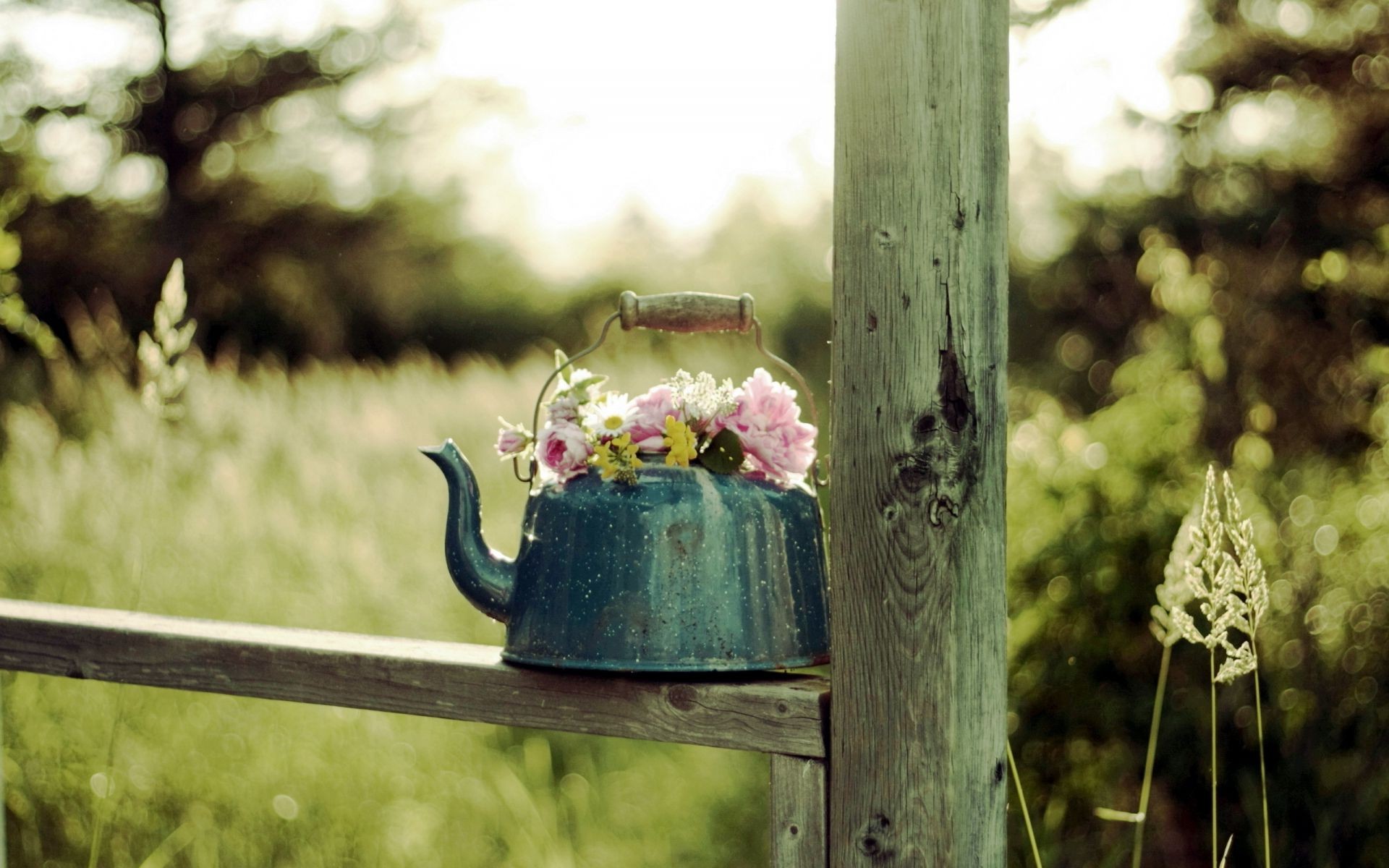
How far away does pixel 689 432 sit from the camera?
123cm

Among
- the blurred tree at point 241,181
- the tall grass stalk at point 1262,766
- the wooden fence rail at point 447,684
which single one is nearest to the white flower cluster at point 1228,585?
the tall grass stalk at point 1262,766

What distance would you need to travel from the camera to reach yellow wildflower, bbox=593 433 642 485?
120cm

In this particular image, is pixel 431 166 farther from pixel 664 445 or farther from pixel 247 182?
pixel 664 445

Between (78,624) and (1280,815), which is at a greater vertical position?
(78,624)

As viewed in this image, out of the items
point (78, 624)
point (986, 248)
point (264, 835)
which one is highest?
point (986, 248)

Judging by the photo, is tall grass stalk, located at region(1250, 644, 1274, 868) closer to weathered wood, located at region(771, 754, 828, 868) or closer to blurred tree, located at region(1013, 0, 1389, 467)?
weathered wood, located at region(771, 754, 828, 868)

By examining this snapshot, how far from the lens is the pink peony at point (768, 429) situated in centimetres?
125

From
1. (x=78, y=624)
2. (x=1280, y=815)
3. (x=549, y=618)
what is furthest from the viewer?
(x=1280, y=815)

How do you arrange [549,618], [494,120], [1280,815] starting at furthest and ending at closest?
[494,120] < [1280,815] < [549,618]

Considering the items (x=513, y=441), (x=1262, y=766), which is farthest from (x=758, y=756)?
(x=513, y=441)

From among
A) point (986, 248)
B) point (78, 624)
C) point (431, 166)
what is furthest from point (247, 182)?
point (986, 248)

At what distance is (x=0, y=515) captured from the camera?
344cm

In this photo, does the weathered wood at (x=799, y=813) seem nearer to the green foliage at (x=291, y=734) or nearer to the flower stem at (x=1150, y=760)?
the flower stem at (x=1150, y=760)

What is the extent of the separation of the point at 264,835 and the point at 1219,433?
8.88ft
